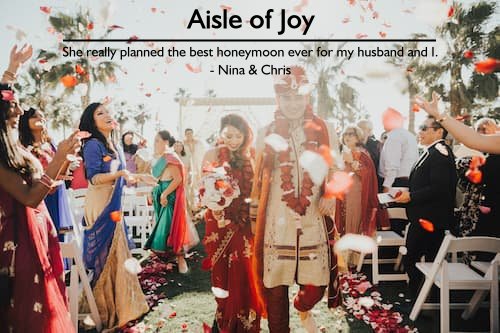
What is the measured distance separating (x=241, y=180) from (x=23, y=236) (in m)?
1.47

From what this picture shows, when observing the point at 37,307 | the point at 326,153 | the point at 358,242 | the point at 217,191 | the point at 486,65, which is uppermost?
the point at 486,65

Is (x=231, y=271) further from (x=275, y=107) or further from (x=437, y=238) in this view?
(x=437, y=238)

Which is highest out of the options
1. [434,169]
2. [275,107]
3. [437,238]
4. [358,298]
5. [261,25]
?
[261,25]

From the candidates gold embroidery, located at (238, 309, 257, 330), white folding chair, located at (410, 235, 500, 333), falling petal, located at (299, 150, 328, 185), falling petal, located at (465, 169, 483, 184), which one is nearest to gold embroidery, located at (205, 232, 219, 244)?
gold embroidery, located at (238, 309, 257, 330)

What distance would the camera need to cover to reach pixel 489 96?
9.89m

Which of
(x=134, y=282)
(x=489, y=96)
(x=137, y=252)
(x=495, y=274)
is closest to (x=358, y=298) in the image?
(x=495, y=274)

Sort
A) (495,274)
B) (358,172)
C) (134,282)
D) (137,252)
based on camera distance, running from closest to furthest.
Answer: (495,274), (134,282), (358,172), (137,252)

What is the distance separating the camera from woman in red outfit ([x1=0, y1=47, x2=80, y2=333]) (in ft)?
7.01

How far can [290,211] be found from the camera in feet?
A: 9.07

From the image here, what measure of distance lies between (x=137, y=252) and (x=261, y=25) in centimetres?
377

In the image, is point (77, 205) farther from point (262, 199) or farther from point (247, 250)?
point (262, 199)

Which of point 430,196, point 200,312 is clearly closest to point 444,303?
point 430,196

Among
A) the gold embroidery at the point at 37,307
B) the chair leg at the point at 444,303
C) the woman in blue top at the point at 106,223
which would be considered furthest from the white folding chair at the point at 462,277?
the gold embroidery at the point at 37,307

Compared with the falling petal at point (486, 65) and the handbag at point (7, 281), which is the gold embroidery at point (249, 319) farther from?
the falling petal at point (486, 65)
